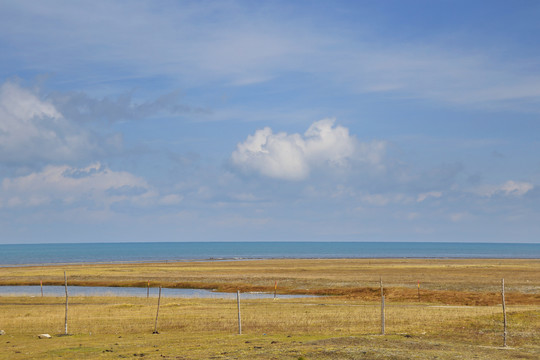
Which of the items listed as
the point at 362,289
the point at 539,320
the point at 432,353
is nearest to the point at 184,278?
the point at 362,289

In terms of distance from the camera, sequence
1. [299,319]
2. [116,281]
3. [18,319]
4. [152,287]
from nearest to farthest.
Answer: [299,319] < [18,319] < [152,287] < [116,281]

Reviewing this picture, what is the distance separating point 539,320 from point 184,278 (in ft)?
216

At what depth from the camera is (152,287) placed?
3189 inches

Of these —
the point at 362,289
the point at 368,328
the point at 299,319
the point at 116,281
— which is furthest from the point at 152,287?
the point at 368,328

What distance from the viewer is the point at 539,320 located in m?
33.4

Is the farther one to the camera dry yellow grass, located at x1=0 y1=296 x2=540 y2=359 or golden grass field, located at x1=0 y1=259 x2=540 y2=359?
dry yellow grass, located at x1=0 y1=296 x2=540 y2=359

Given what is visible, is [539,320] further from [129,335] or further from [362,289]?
[362,289]

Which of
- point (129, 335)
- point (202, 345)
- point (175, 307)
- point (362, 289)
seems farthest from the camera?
point (362, 289)

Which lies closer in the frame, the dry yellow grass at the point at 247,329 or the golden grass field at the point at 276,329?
the golden grass field at the point at 276,329

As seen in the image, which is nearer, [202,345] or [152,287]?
[202,345]

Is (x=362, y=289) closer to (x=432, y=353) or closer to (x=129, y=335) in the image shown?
(x=129, y=335)

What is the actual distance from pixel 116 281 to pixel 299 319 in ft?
184

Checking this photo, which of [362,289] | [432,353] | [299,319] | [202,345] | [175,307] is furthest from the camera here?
[362,289]

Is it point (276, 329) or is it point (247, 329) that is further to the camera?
point (247, 329)
